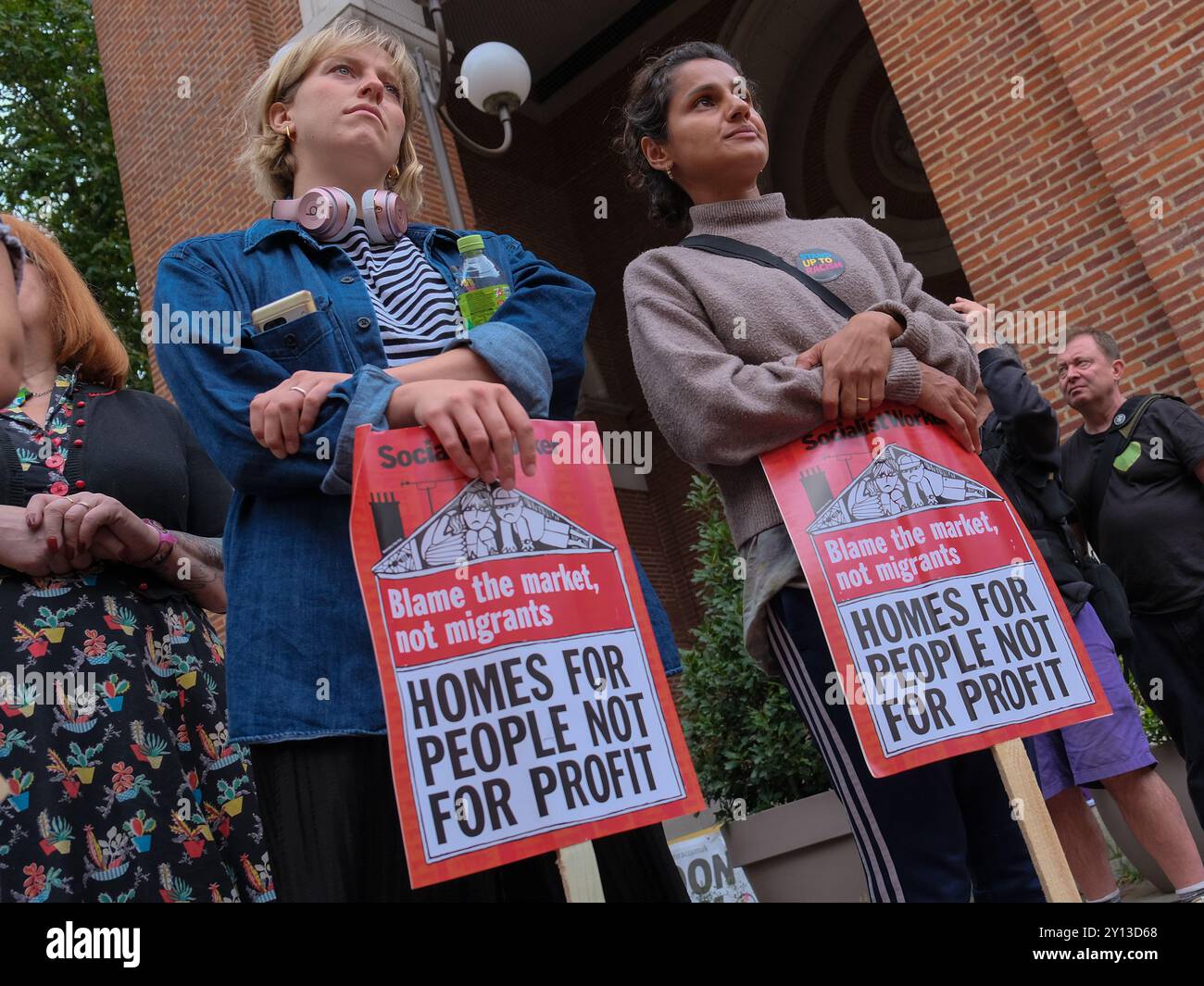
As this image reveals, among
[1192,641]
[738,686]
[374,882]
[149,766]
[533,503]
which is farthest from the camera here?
[738,686]

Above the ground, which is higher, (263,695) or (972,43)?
(972,43)

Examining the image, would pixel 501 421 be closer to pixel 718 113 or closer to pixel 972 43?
pixel 718 113

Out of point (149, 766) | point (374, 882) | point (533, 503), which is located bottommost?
point (374, 882)

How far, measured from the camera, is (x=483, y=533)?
1687 mm

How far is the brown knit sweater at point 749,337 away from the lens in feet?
7.01

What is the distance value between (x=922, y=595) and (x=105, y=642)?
1.61 meters

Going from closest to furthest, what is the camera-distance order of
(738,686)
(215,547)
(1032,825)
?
(1032,825) → (215,547) → (738,686)

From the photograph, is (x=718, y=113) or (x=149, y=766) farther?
(x=718, y=113)

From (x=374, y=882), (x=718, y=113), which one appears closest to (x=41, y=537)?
(x=374, y=882)

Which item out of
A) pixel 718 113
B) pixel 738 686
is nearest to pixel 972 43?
pixel 738 686

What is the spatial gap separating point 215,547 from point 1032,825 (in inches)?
70.9

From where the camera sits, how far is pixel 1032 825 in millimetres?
1888

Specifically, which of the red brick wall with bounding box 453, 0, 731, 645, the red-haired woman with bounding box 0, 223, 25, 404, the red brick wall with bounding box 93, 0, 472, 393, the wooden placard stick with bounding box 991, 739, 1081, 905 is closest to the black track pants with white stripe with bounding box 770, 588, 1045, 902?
the wooden placard stick with bounding box 991, 739, 1081, 905

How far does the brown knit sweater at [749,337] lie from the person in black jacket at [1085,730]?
152cm
